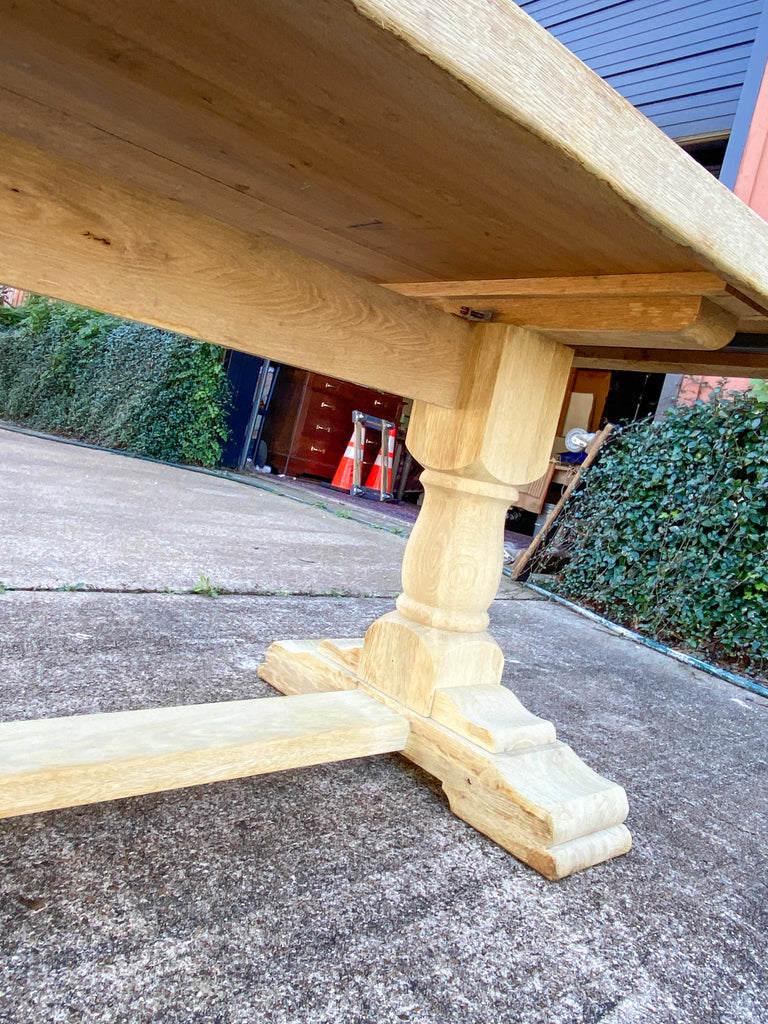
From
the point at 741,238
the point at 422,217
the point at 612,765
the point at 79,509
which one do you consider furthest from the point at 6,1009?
the point at 79,509

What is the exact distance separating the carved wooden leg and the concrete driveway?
9 cm

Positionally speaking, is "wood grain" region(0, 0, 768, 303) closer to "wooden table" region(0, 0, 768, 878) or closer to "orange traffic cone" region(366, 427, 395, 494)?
"wooden table" region(0, 0, 768, 878)

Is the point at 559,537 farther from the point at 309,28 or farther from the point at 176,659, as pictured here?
the point at 309,28

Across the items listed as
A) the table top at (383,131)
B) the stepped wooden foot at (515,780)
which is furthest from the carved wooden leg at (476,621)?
the table top at (383,131)

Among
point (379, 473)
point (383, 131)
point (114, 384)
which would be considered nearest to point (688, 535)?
point (383, 131)

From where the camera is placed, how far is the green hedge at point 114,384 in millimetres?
7734

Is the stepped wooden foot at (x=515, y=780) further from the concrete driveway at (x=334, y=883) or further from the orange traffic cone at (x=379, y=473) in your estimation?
the orange traffic cone at (x=379, y=473)

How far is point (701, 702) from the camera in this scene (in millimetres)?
2471

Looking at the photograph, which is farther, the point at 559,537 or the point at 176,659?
the point at 559,537

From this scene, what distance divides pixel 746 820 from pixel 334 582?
1.92m

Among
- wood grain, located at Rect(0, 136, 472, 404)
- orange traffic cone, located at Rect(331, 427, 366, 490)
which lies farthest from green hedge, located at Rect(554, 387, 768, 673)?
orange traffic cone, located at Rect(331, 427, 366, 490)

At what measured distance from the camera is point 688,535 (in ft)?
11.1

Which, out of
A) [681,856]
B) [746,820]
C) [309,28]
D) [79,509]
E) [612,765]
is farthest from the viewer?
[79,509]

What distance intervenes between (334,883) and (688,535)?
2873mm
